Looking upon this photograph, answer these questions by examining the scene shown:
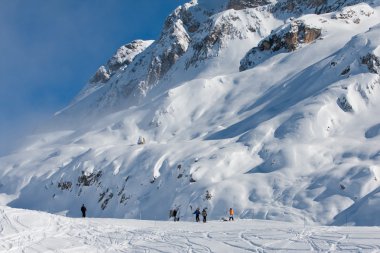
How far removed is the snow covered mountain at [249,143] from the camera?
56.1m

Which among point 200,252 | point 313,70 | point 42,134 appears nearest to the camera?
point 200,252

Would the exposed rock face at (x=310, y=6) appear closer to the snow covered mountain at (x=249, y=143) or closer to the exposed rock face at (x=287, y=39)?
the snow covered mountain at (x=249, y=143)

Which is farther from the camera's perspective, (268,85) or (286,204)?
(268,85)

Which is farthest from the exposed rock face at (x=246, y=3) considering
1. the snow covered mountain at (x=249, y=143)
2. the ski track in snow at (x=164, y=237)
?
the ski track in snow at (x=164, y=237)

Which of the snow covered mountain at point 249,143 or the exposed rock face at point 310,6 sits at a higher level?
the exposed rock face at point 310,6

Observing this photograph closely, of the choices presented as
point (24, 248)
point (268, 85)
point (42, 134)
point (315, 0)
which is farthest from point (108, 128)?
point (24, 248)

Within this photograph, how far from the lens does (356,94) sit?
73375 mm

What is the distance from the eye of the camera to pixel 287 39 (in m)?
113

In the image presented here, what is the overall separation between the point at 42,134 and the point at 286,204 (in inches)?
4629

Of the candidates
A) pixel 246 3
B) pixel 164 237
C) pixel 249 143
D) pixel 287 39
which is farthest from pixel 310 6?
pixel 164 237

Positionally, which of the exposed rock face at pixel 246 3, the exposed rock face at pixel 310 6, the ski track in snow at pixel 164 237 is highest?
the exposed rock face at pixel 246 3

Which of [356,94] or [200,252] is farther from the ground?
[356,94]

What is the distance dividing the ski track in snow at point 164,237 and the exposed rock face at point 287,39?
79.8 m

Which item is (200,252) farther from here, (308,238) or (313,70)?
(313,70)
